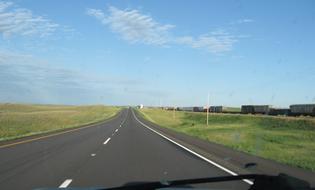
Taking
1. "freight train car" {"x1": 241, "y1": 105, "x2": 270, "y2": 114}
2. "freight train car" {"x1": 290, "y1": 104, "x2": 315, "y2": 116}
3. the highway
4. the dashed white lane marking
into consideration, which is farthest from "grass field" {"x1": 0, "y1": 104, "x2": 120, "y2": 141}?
"freight train car" {"x1": 290, "y1": 104, "x2": 315, "y2": 116}

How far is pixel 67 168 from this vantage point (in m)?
13.5

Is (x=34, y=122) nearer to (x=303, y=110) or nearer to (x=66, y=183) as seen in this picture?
(x=303, y=110)

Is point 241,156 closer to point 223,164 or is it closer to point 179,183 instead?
point 223,164

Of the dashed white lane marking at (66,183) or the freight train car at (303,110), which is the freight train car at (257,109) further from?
the dashed white lane marking at (66,183)

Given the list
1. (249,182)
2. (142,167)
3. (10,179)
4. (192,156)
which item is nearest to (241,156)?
(192,156)

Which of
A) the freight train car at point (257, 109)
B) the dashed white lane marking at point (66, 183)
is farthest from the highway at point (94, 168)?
the freight train car at point (257, 109)

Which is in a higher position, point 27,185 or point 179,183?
point 179,183

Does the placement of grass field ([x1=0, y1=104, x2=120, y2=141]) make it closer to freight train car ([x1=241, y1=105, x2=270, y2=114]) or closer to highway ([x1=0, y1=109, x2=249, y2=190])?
highway ([x1=0, y1=109, x2=249, y2=190])

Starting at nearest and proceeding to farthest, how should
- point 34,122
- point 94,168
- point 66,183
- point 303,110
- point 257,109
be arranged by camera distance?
point 66,183
point 94,168
point 34,122
point 303,110
point 257,109

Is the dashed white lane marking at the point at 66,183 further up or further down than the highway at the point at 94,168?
further down

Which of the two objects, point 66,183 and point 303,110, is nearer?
point 66,183

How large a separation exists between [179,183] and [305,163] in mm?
11455

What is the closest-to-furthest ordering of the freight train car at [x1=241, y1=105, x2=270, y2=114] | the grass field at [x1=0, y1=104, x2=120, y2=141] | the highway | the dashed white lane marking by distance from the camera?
the dashed white lane marking, the highway, the grass field at [x1=0, y1=104, x2=120, y2=141], the freight train car at [x1=241, y1=105, x2=270, y2=114]

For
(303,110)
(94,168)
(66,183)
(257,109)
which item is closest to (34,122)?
(303,110)
